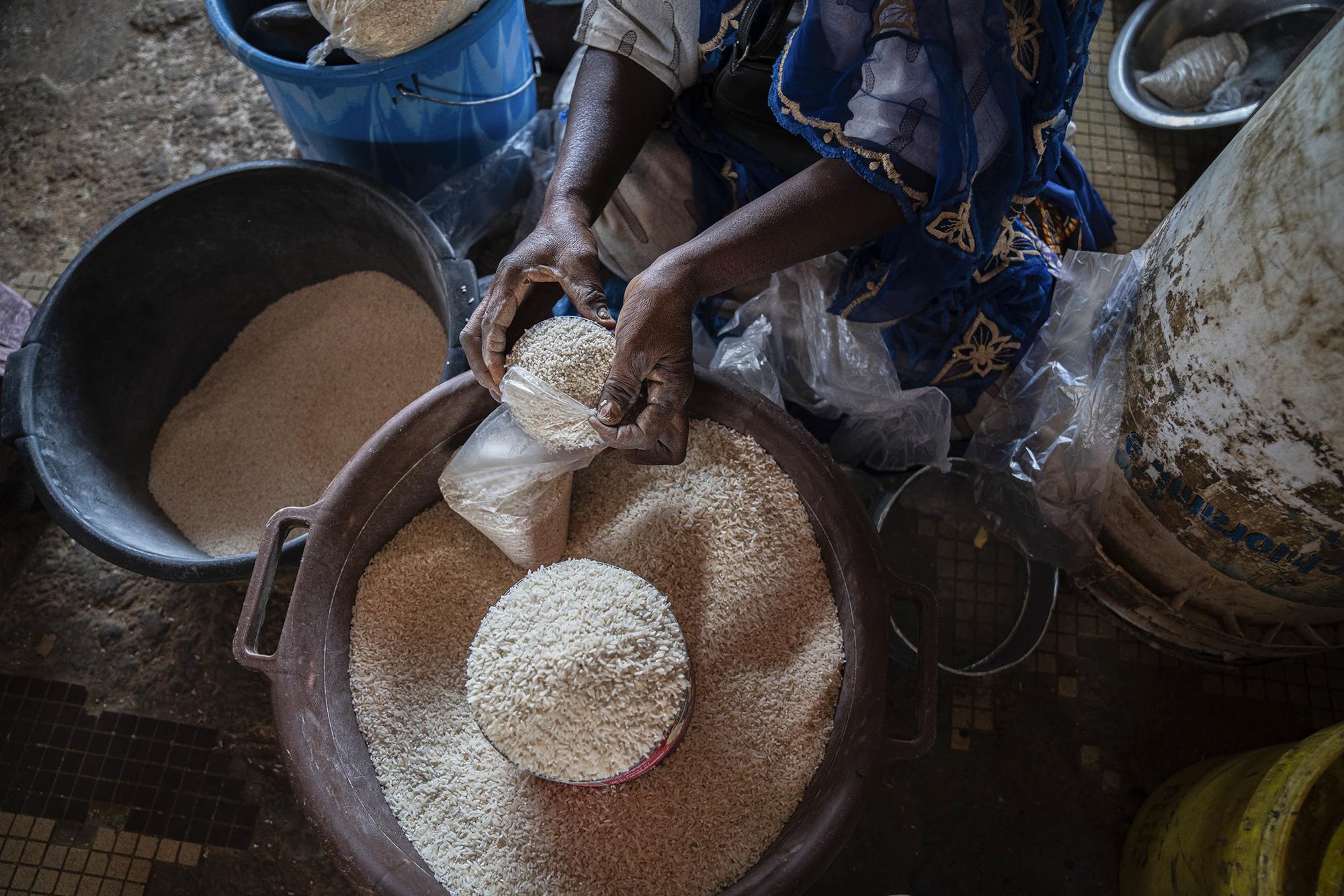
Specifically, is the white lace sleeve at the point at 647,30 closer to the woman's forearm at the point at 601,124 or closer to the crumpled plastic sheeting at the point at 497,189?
the woman's forearm at the point at 601,124

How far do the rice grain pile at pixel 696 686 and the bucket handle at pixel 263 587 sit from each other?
0.38 ft

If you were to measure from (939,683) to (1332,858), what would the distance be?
68cm

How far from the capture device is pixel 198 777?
4.94 feet

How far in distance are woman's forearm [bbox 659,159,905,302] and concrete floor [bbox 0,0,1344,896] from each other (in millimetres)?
850

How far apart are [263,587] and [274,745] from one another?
57 cm

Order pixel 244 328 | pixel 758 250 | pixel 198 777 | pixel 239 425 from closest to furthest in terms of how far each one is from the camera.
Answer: pixel 758 250 → pixel 198 777 → pixel 239 425 → pixel 244 328

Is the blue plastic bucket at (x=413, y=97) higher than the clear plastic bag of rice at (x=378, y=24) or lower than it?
lower

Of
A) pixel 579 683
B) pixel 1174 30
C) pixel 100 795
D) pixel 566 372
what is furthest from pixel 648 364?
pixel 1174 30

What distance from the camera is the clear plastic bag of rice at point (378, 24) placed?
1.40 meters

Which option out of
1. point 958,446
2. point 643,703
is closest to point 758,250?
point 643,703

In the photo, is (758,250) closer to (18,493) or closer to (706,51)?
(706,51)

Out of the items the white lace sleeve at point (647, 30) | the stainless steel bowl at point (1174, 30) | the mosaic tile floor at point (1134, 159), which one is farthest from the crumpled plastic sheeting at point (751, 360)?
Answer: the stainless steel bowl at point (1174, 30)

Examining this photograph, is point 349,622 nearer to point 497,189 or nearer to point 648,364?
point 648,364

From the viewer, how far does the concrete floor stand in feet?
4.77
